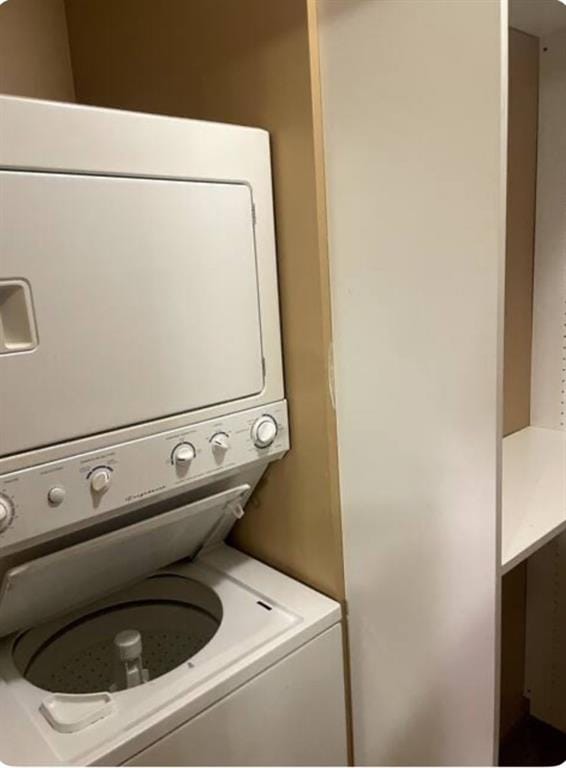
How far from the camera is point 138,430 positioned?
135cm

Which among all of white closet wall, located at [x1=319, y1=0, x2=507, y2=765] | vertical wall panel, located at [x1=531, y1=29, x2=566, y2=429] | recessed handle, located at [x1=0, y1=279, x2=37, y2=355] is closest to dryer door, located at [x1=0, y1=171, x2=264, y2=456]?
recessed handle, located at [x1=0, y1=279, x2=37, y2=355]

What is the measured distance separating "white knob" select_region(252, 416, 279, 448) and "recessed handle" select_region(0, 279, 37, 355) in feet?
2.00

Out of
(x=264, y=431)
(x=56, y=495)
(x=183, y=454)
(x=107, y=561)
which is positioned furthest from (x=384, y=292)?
(x=107, y=561)

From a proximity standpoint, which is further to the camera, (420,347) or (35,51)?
(35,51)

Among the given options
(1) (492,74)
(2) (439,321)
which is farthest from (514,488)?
(1) (492,74)

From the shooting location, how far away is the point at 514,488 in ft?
5.74

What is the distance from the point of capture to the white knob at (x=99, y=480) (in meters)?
1.29

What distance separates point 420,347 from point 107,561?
975 millimetres

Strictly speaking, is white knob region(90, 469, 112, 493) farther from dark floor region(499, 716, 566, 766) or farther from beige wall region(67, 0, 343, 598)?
dark floor region(499, 716, 566, 766)

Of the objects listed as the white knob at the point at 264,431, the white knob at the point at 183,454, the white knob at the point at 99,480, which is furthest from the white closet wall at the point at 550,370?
the white knob at the point at 99,480

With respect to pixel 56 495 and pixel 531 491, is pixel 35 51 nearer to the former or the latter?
pixel 56 495

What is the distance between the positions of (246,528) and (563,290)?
1409 millimetres

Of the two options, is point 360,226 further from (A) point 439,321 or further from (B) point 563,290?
(B) point 563,290

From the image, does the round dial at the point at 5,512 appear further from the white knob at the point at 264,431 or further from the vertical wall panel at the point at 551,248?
the vertical wall panel at the point at 551,248
